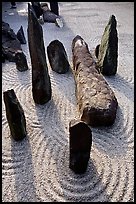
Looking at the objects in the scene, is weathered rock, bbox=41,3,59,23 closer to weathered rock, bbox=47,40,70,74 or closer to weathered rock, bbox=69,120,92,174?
weathered rock, bbox=47,40,70,74

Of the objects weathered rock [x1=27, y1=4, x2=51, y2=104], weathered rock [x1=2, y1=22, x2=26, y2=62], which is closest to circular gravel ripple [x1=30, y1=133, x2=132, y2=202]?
weathered rock [x1=27, y1=4, x2=51, y2=104]

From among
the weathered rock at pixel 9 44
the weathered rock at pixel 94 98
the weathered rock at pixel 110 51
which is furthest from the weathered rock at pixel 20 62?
the weathered rock at pixel 110 51

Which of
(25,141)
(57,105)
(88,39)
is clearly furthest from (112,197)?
(88,39)

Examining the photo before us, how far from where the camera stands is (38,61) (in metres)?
3.03

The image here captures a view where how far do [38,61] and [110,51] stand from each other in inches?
49.4

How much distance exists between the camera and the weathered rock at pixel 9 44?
4464mm

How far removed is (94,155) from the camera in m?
2.50

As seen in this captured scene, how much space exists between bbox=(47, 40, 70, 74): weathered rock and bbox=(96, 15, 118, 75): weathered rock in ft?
1.73

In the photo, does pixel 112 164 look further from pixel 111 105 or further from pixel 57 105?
pixel 57 105

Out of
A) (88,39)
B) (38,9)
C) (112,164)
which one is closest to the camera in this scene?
(112,164)

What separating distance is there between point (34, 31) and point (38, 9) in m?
4.28

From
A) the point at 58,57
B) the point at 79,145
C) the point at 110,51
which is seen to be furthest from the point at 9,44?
the point at 79,145

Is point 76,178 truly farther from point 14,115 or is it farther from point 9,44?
point 9,44

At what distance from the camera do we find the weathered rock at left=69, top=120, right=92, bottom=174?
2016 millimetres
